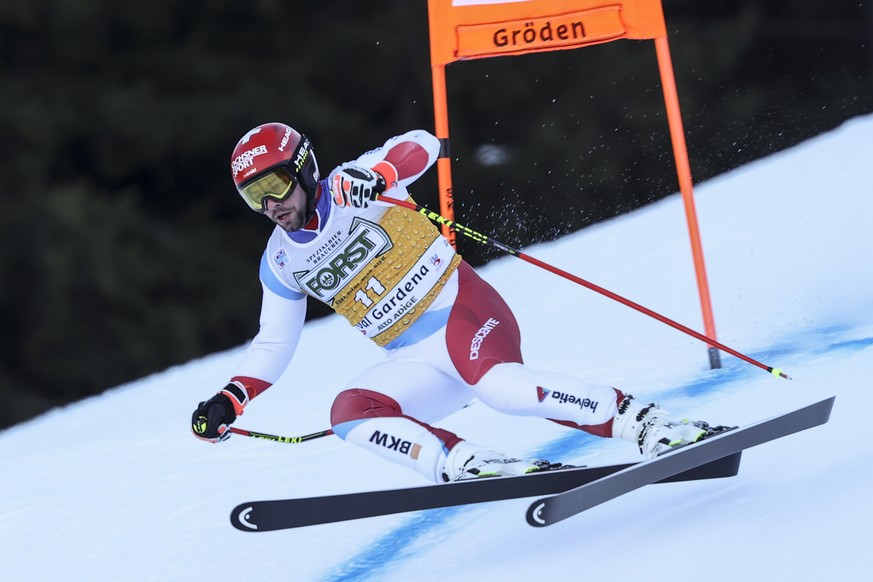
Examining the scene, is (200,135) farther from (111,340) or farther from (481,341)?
(481,341)

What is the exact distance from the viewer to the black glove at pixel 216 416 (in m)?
3.27

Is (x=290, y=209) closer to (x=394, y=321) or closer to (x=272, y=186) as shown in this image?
(x=272, y=186)

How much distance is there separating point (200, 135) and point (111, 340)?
6.23 ft

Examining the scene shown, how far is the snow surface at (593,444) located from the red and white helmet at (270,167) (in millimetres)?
994

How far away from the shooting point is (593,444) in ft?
12.8

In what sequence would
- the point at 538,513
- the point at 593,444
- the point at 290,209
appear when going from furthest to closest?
1. the point at 593,444
2. the point at 290,209
3. the point at 538,513

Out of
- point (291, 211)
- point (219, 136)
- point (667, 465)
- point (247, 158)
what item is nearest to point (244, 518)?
point (291, 211)

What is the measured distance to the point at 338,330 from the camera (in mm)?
6488

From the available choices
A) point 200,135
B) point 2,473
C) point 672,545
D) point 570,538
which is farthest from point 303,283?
point 200,135

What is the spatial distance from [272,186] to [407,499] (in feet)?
2.70

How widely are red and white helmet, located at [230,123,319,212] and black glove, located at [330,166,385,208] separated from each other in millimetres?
119

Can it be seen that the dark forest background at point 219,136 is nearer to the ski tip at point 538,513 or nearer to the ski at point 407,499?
the ski at point 407,499

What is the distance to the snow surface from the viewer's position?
2998mm

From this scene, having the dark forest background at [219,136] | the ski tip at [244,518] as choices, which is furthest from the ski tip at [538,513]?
the dark forest background at [219,136]
